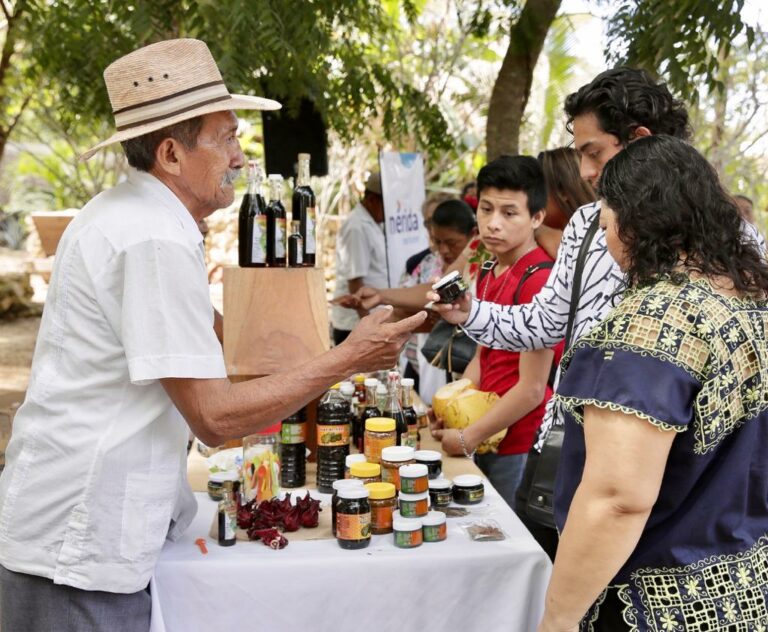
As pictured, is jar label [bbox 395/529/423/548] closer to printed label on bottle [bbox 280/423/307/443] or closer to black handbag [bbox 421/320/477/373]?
printed label on bottle [bbox 280/423/307/443]

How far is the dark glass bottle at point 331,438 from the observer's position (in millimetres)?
2762

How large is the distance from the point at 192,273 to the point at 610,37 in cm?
387

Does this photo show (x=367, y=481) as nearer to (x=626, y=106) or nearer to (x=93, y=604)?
(x=93, y=604)

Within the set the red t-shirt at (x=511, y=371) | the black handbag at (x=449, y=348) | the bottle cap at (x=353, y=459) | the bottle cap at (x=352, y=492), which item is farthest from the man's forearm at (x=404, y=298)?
the bottle cap at (x=352, y=492)

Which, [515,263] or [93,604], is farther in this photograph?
[515,263]

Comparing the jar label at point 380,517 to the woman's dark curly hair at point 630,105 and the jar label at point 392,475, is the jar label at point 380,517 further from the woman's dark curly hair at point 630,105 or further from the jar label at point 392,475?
the woman's dark curly hair at point 630,105

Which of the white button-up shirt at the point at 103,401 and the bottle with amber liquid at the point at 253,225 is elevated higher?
the bottle with amber liquid at the point at 253,225

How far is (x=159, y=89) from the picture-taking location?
2039mm

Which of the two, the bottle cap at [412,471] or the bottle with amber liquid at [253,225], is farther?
the bottle with amber liquid at [253,225]

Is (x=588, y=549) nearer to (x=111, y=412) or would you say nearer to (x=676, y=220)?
(x=676, y=220)

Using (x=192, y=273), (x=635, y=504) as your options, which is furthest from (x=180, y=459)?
(x=635, y=504)

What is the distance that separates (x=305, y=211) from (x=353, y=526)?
1503 millimetres

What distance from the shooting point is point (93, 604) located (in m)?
1.92

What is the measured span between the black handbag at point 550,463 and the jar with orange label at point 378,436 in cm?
47
